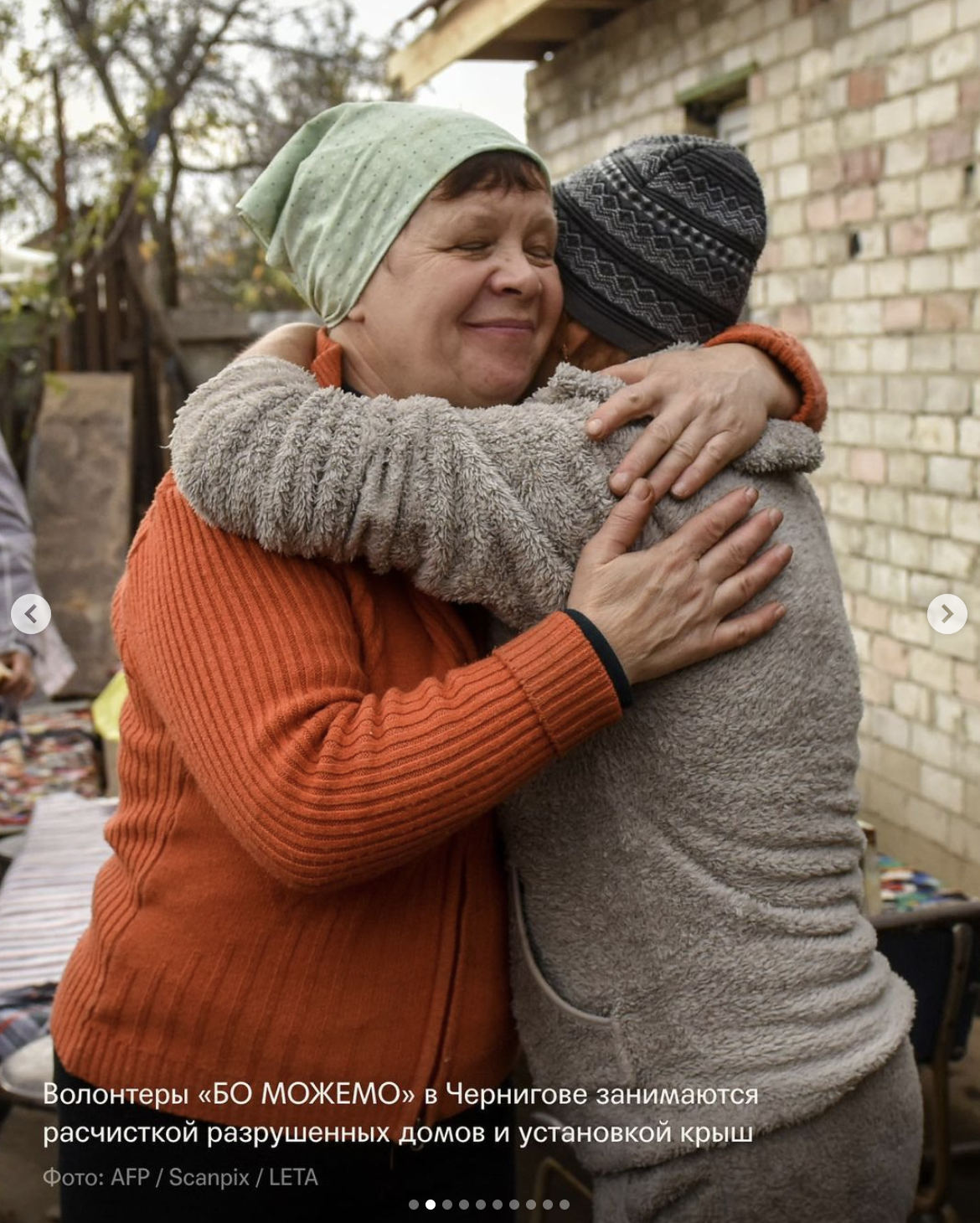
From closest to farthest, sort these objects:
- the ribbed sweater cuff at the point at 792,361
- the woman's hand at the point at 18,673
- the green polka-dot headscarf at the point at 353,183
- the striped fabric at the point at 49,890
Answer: the green polka-dot headscarf at the point at 353,183 → the ribbed sweater cuff at the point at 792,361 → the striped fabric at the point at 49,890 → the woman's hand at the point at 18,673

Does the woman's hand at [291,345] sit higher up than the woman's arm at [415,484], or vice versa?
the woman's hand at [291,345]

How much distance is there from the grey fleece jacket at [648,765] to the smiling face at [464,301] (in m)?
0.18

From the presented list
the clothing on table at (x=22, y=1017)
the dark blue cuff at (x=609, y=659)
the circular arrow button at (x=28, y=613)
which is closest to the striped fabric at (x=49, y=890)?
the clothing on table at (x=22, y=1017)

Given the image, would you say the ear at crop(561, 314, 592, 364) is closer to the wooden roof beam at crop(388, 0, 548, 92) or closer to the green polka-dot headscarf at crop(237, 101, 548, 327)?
the green polka-dot headscarf at crop(237, 101, 548, 327)

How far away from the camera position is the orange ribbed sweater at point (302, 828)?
135 centimetres

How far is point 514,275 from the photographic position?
1603mm

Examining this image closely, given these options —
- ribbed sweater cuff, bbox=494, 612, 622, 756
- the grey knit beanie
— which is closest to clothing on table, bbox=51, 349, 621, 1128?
ribbed sweater cuff, bbox=494, 612, 622, 756

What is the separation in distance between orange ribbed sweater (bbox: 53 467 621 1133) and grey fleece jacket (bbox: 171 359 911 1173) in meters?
0.09

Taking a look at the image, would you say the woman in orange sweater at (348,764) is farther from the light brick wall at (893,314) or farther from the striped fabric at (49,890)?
the light brick wall at (893,314)

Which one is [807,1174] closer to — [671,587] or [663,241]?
[671,587]

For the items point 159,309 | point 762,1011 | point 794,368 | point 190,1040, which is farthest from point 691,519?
point 159,309

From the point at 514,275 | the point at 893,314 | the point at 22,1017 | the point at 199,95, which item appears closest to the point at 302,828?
the point at 514,275

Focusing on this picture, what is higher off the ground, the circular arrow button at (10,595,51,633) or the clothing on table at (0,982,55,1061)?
the circular arrow button at (10,595,51,633)

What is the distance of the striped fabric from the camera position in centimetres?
314
